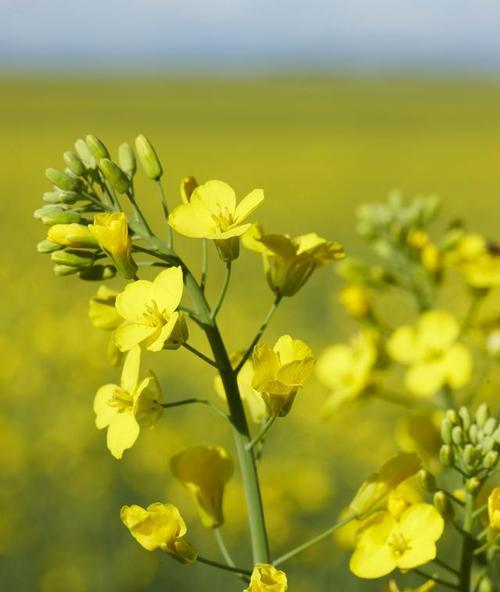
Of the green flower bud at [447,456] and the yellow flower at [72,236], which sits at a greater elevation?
the yellow flower at [72,236]

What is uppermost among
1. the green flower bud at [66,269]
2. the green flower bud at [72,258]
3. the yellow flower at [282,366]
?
the green flower bud at [72,258]

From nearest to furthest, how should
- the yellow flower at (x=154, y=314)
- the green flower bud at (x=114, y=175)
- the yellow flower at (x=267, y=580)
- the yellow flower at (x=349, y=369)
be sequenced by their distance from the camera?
the yellow flower at (x=267, y=580), the yellow flower at (x=154, y=314), the green flower bud at (x=114, y=175), the yellow flower at (x=349, y=369)

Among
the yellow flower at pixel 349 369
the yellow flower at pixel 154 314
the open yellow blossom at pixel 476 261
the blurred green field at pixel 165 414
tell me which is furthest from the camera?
the blurred green field at pixel 165 414

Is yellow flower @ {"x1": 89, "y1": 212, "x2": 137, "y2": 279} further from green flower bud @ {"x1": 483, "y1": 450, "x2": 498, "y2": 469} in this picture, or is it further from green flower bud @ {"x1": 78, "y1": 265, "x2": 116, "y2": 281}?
green flower bud @ {"x1": 483, "y1": 450, "x2": 498, "y2": 469}

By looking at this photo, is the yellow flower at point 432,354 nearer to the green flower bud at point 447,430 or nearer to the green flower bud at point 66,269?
the green flower bud at point 447,430

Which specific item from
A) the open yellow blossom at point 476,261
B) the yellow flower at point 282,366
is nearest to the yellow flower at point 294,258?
the yellow flower at point 282,366

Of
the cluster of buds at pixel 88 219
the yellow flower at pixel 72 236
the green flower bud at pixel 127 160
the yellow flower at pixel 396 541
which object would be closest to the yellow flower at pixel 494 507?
the yellow flower at pixel 396 541

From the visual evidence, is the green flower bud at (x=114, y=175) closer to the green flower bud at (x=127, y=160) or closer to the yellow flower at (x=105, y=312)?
the green flower bud at (x=127, y=160)

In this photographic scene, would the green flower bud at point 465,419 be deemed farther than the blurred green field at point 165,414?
No

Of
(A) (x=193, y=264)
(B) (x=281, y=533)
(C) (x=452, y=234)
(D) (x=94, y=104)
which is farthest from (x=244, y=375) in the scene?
(D) (x=94, y=104)

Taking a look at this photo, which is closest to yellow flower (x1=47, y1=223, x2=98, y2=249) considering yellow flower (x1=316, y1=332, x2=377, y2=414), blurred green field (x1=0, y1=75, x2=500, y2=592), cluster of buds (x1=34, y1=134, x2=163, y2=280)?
cluster of buds (x1=34, y1=134, x2=163, y2=280)
